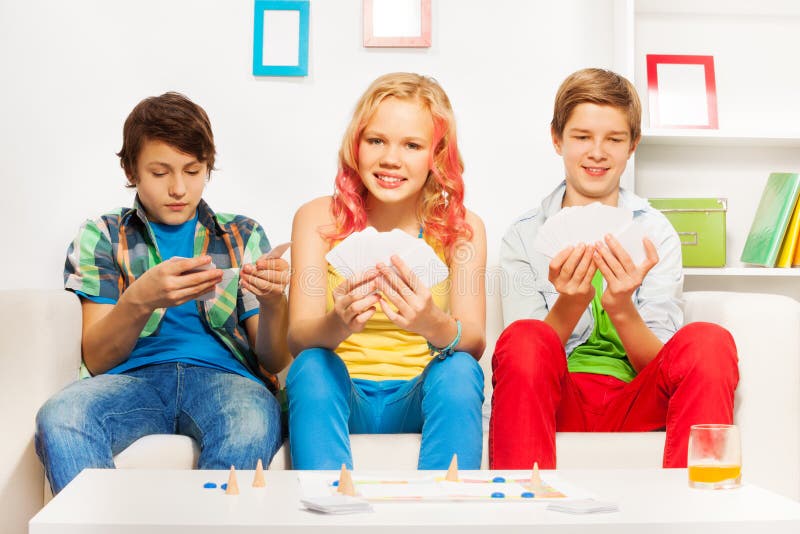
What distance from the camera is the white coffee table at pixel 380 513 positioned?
0.97 meters

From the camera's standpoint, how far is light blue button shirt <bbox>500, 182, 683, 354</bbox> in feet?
6.70

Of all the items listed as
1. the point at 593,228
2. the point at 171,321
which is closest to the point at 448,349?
the point at 593,228

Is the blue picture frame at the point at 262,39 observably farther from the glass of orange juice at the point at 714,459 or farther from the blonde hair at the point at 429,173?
the glass of orange juice at the point at 714,459

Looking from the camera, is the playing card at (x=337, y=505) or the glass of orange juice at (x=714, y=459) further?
the glass of orange juice at (x=714, y=459)

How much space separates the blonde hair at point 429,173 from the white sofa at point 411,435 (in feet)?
1.51

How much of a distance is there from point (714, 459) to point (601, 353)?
33.1 inches

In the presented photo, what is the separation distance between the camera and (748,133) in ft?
8.48

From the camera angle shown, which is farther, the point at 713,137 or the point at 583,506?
the point at 713,137

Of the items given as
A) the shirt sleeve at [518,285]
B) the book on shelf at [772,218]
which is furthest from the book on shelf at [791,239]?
the shirt sleeve at [518,285]

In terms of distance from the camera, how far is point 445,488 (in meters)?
1.16

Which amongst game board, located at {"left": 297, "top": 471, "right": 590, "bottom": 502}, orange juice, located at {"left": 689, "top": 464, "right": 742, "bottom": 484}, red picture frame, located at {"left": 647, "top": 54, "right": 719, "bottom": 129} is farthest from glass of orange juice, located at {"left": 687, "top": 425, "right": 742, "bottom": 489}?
red picture frame, located at {"left": 647, "top": 54, "right": 719, "bottom": 129}

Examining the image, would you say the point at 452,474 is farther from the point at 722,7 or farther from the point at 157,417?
the point at 722,7

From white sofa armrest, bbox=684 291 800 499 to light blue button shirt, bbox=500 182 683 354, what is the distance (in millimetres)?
209

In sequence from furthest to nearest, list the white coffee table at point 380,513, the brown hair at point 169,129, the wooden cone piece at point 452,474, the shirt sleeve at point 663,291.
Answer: the brown hair at point 169,129
the shirt sleeve at point 663,291
the wooden cone piece at point 452,474
the white coffee table at point 380,513
